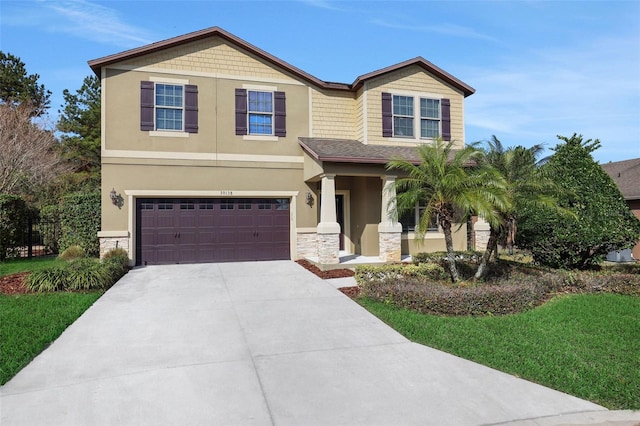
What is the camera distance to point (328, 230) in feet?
39.6

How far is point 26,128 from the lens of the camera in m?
22.0

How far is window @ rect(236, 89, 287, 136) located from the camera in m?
13.8

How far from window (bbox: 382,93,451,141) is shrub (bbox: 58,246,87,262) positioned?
1123 centimetres

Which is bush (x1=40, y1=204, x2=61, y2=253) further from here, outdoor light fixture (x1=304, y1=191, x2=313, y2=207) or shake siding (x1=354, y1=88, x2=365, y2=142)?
shake siding (x1=354, y1=88, x2=365, y2=142)

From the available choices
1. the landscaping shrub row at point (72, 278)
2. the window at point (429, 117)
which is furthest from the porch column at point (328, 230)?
the landscaping shrub row at point (72, 278)

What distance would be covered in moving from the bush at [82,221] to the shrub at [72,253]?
0.43m

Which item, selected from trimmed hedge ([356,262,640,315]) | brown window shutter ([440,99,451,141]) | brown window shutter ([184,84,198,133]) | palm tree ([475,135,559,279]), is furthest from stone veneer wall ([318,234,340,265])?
brown window shutter ([440,99,451,141])

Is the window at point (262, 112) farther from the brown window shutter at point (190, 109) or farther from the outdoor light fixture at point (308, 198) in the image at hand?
the outdoor light fixture at point (308, 198)

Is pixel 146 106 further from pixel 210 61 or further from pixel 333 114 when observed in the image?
pixel 333 114

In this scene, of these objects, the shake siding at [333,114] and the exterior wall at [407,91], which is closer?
the exterior wall at [407,91]

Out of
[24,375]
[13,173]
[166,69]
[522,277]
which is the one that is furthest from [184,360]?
[13,173]

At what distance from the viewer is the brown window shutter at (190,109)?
13234 mm

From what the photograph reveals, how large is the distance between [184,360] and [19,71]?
3095 cm

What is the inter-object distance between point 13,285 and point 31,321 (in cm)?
383
